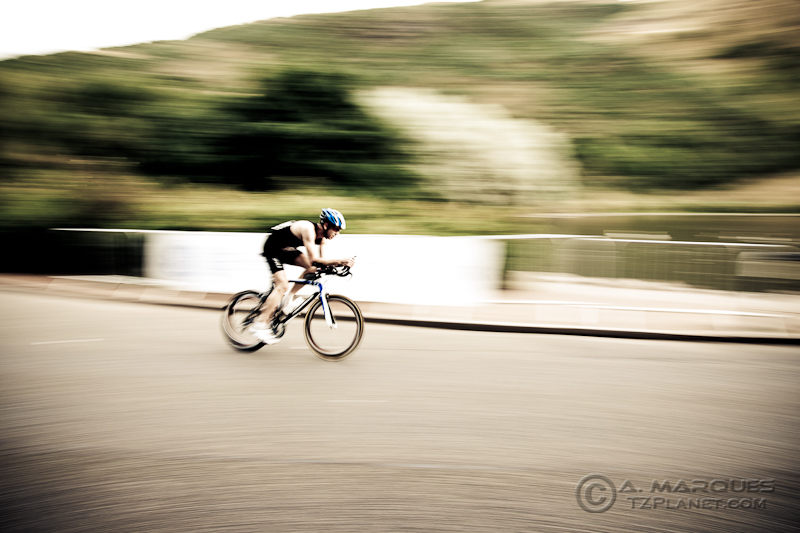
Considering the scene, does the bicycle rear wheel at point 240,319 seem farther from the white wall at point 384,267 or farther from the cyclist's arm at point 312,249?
the white wall at point 384,267

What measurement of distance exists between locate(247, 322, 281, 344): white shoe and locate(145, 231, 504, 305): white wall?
3950 mm

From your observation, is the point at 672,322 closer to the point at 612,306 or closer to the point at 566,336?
the point at 612,306

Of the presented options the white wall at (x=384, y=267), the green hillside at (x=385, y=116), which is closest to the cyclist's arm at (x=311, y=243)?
the white wall at (x=384, y=267)

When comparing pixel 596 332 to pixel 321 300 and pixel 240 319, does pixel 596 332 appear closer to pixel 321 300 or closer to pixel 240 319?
pixel 321 300

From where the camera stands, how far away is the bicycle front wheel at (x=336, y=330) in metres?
7.22

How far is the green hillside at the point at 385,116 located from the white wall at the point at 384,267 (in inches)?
106

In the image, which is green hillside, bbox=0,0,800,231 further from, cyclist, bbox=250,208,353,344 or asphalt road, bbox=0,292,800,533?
asphalt road, bbox=0,292,800,533

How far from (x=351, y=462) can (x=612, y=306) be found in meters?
7.27

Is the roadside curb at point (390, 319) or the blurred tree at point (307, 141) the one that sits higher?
the blurred tree at point (307, 141)

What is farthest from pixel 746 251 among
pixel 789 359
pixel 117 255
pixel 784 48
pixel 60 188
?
pixel 784 48

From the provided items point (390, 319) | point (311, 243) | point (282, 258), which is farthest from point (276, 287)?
point (390, 319)

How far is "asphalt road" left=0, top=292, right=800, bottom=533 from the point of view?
3.60 metres

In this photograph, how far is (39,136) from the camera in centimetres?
2086

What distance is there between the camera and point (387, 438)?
474 cm
